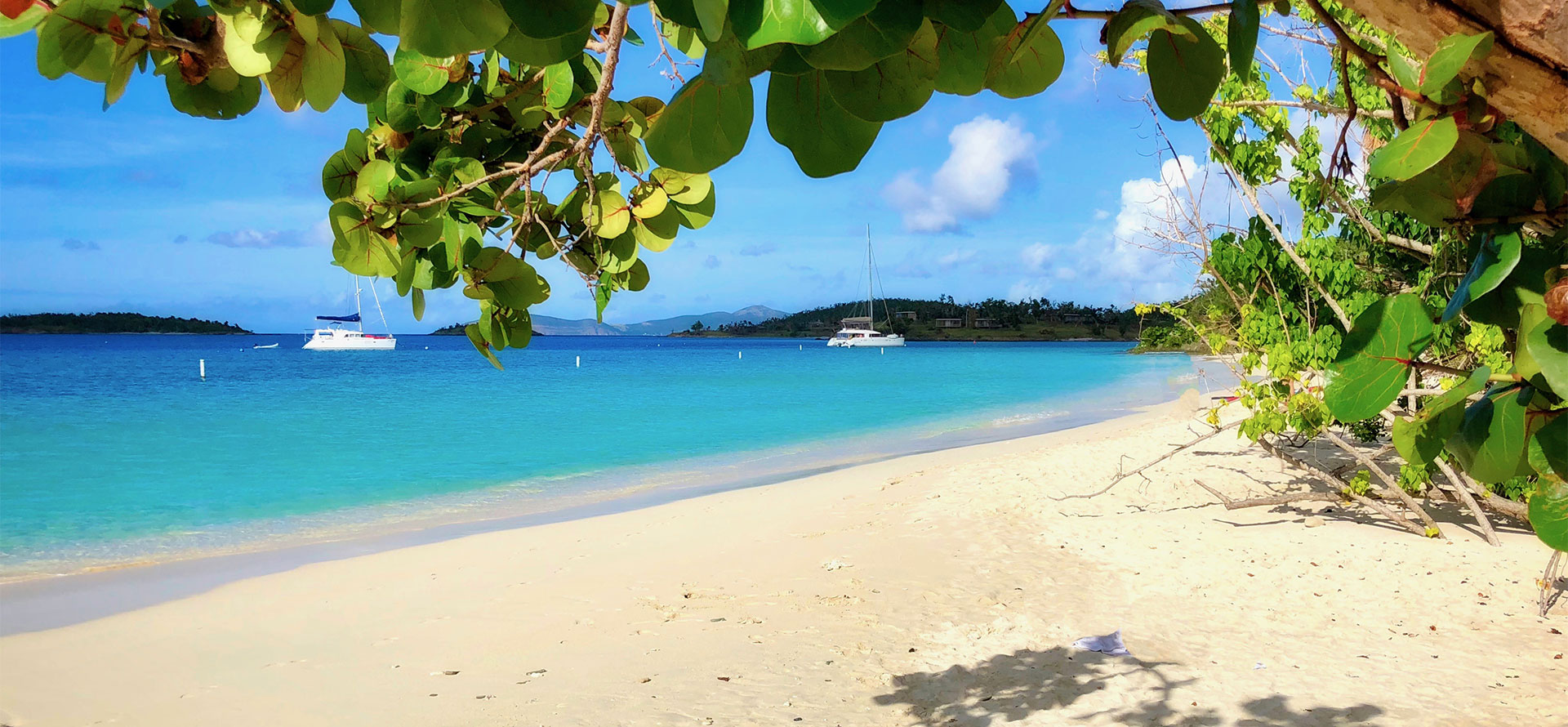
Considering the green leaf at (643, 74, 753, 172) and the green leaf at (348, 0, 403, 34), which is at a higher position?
the green leaf at (348, 0, 403, 34)

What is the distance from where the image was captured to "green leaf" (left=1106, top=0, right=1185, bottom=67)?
485mm

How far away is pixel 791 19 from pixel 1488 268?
870 millimetres

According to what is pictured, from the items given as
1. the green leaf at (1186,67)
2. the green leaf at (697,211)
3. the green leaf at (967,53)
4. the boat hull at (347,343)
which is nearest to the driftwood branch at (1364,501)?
the green leaf at (697,211)

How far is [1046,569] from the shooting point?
5.41m

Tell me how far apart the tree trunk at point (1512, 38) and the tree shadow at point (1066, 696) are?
3.15 m

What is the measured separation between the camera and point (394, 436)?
17.1 m

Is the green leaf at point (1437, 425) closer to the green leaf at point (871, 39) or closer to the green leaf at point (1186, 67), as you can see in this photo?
the green leaf at point (1186, 67)

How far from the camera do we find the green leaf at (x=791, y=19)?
1.07 ft

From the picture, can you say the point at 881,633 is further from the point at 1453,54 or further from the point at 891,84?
the point at 891,84

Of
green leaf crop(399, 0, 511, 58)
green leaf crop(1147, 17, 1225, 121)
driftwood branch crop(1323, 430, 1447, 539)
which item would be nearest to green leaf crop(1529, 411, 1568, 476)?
green leaf crop(1147, 17, 1225, 121)

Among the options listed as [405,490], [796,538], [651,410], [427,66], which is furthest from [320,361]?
[427,66]

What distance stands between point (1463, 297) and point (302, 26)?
107 cm

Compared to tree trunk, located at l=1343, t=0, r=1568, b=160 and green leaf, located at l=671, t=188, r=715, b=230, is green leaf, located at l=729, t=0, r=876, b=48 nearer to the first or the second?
tree trunk, located at l=1343, t=0, r=1568, b=160

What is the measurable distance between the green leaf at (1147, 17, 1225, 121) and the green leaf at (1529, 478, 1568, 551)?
2.22 ft
